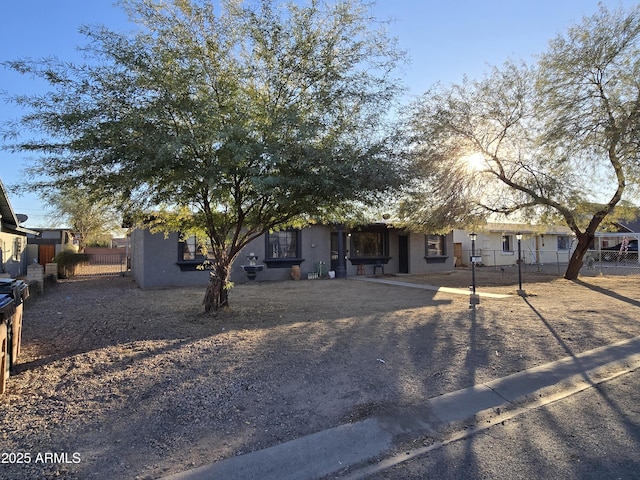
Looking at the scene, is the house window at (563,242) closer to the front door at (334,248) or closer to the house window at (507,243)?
the house window at (507,243)

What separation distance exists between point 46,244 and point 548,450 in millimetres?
29535

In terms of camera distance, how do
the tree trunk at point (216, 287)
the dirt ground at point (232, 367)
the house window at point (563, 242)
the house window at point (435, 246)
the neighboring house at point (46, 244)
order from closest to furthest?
1. the dirt ground at point (232, 367)
2. the tree trunk at point (216, 287)
3. the house window at point (435, 246)
4. the neighboring house at point (46, 244)
5. the house window at point (563, 242)

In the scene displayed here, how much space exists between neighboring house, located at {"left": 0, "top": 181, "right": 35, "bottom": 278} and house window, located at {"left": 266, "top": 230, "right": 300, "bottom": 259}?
9.51 m

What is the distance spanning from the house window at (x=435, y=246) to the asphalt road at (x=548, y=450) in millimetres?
18479

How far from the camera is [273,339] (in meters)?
6.57

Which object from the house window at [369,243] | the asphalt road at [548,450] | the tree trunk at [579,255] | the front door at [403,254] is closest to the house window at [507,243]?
the tree trunk at [579,255]

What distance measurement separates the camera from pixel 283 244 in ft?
58.3

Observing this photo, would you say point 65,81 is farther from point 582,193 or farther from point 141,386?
point 582,193

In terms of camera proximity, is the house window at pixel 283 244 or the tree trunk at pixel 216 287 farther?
the house window at pixel 283 244

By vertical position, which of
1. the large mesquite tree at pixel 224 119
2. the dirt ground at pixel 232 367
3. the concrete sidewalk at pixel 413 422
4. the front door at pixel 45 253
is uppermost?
the large mesquite tree at pixel 224 119

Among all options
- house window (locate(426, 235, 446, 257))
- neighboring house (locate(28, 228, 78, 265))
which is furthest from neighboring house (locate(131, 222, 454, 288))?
neighboring house (locate(28, 228, 78, 265))

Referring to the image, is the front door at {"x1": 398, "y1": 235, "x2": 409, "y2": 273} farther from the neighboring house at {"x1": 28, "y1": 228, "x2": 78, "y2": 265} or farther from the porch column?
the neighboring house at {"x1": 28, "y1": 228, "x2": 78, "y2": 265}

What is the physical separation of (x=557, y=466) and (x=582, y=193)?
15995mm

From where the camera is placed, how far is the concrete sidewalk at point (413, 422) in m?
2.95
